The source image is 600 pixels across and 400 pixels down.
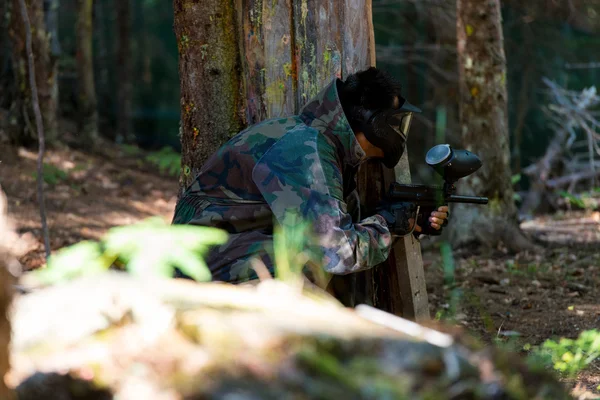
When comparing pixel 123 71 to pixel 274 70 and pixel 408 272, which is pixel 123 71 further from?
pixel 408 272

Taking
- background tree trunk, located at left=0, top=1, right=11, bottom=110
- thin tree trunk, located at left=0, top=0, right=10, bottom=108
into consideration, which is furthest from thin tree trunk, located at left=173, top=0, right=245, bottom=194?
thin tree trunk, located at left=0, top=0, right=10, bottom=108

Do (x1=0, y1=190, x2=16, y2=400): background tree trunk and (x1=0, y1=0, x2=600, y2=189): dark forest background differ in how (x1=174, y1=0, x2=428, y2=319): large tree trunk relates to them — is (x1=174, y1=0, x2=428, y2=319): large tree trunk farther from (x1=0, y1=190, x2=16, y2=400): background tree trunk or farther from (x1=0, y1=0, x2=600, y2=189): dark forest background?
(x1=0, y1=0, x2=600, y2=189): dark forest background

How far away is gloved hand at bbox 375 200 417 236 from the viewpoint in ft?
13.1

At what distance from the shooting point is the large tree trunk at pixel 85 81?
1208 centimetres

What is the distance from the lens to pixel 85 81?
12.4m

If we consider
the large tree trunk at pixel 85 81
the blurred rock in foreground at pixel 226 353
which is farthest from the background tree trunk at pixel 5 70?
the blurred rock in foreground at pixel 226 353

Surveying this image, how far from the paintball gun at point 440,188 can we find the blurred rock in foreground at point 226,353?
218cm

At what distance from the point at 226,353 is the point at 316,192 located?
6.67ft

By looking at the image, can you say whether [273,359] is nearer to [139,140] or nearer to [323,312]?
[323,312]

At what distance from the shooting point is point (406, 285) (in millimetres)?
4523

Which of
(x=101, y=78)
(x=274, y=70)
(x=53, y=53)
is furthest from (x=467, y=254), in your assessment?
(x=101, y=78)

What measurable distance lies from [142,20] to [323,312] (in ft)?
75.9

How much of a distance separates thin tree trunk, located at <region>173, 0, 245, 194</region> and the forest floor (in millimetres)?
2089

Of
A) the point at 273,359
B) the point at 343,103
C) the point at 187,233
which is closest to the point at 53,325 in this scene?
the point at 187,233
